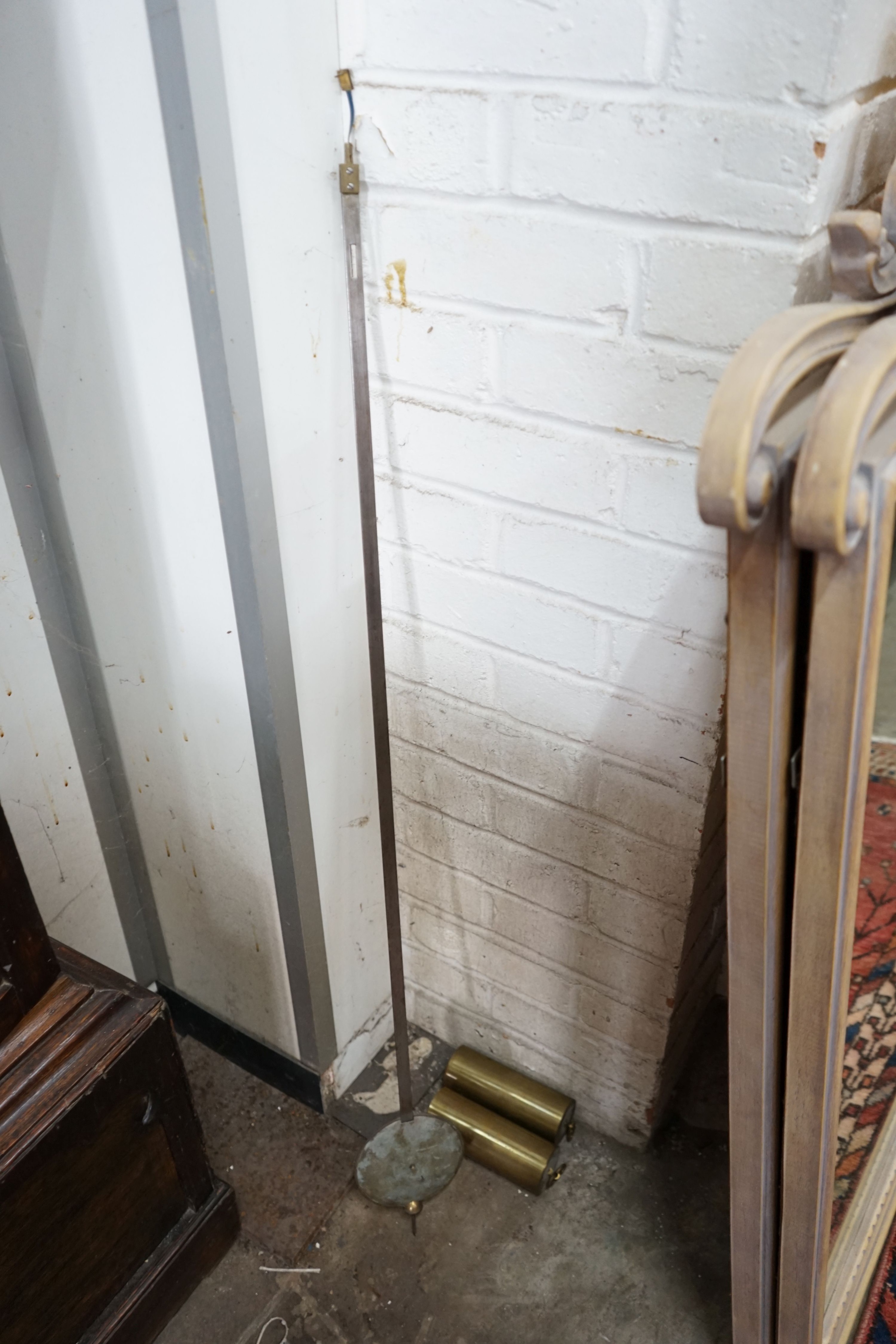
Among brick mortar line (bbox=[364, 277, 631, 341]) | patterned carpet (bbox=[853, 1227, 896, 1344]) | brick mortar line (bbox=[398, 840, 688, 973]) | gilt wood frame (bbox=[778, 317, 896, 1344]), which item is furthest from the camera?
brick mortar line (bbox=[398, 840, 688, 973])

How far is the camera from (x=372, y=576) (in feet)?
3.56

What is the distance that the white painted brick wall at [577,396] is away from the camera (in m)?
0.79

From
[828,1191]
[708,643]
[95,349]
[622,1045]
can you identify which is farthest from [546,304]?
[622,1045]

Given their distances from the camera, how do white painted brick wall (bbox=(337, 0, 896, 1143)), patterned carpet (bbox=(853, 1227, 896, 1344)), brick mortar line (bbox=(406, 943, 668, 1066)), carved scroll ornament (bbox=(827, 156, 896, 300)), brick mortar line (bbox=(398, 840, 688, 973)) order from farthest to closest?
brick mortar line (bbox=(406, 943, 668, 1066)) → brick mortar line (bbox=(398, 840, 688, 973)) → patterned carpet (bbox=(853, 1227, 896, 1344)) → white painted brick wall (bbox=(337, 0, 896, 1143)) → carved scroll ornament (bbox=(827, 156, 896, 300))

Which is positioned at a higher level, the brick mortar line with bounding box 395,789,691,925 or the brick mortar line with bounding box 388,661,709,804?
the brick mortar line with bounding box 388,661,709,804

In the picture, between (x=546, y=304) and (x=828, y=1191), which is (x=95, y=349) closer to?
(x=546, y=304)

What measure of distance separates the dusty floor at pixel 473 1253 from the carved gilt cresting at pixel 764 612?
575mm

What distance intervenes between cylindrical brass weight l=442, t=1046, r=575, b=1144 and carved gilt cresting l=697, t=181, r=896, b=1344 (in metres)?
0.63

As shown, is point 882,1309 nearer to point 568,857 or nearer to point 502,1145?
point 502,1145

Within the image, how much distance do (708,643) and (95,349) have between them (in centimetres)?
73

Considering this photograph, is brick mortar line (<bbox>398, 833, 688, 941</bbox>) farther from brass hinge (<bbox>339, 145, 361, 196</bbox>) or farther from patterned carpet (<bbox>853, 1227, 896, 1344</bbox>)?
brass hinge (<bbox>339, 145, 361, 196</bbox>)

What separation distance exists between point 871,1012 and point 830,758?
619mm

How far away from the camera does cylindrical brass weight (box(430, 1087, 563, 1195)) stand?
1.41 metres

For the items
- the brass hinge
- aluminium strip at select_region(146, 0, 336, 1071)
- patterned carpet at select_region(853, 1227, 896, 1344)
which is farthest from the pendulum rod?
patterned carpet at select_region(853, 1227, 896, 1344)
